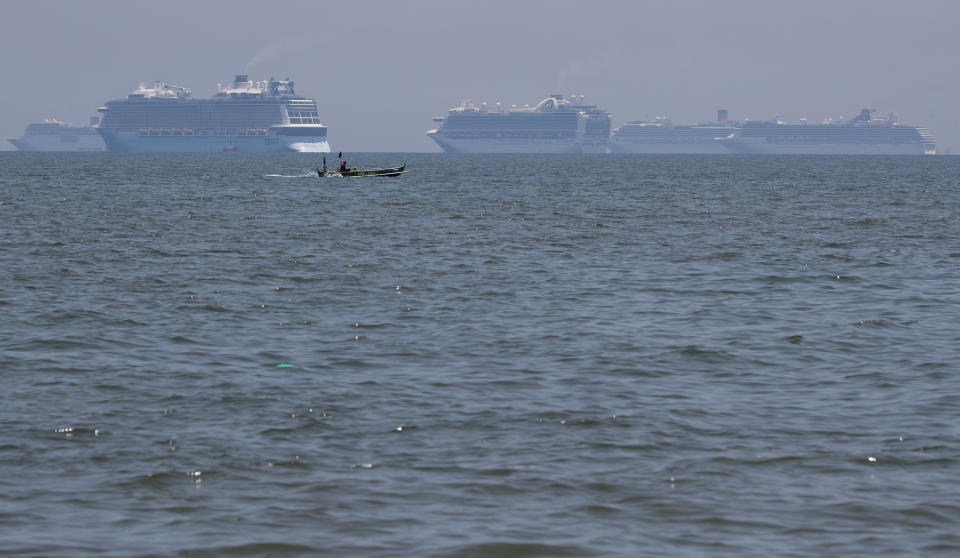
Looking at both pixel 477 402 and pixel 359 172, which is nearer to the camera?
pixel 477 402

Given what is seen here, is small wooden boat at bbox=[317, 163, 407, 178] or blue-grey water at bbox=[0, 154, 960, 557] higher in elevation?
small wooden boat at bbox=[317, 163, 407, 178]

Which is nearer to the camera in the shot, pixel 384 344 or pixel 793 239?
pixel 384 344

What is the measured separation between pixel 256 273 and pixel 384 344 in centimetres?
1086

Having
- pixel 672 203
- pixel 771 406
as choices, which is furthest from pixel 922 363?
pixel 672 203

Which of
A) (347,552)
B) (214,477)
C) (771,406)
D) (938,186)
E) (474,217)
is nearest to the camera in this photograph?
(347,552)

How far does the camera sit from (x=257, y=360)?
60.2 ft

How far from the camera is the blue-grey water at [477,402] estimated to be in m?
10.7

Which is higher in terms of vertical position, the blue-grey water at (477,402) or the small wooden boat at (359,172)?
the small wooden boat at (359,172)

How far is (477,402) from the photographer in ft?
50.8

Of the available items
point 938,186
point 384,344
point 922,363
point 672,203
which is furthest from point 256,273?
point 938,186

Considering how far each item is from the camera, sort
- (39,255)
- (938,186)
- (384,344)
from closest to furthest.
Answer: (384,344) < (39,255) < (938,186)

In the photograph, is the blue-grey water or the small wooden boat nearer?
the blue-grey water

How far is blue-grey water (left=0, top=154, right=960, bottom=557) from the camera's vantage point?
10695mm

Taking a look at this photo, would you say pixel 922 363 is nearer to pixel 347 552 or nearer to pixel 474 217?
pixel 347 552
